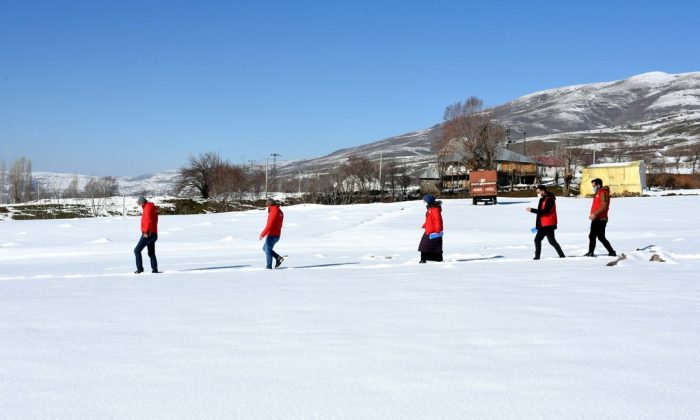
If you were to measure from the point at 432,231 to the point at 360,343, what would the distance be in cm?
771

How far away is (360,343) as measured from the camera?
16.6 feet

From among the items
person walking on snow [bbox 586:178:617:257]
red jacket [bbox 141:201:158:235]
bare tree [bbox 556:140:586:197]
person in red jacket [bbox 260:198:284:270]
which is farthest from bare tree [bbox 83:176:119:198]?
person walking on snow [bbox 586:178:617:257]

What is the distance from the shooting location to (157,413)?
346 cm

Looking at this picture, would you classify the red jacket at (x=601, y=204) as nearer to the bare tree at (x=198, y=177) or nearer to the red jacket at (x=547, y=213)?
the red jacket at (x=547, y=213)

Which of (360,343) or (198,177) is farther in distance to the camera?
(198,177)

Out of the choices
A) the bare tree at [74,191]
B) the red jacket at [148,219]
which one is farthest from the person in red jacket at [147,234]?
the bare tree at [74,191]

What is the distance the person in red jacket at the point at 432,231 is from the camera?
40.4 ft

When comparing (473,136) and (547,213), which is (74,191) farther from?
(547,213)

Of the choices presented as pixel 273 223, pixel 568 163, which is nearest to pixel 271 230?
pixel 273 223

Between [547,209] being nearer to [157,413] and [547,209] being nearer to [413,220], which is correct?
[157,413]

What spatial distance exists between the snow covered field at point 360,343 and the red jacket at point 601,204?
1.33m

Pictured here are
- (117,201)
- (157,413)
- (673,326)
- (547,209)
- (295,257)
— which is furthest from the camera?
(117,201)

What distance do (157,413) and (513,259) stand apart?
38.1 feet

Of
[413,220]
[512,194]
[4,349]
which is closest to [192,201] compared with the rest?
[512,194]
